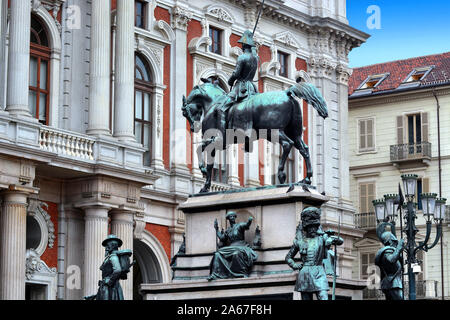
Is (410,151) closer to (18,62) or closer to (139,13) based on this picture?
(139,13)

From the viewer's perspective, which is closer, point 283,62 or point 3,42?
point 3,42

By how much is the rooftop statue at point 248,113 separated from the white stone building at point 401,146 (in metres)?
31.9

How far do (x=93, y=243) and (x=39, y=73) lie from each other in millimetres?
5459

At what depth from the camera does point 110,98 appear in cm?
3800

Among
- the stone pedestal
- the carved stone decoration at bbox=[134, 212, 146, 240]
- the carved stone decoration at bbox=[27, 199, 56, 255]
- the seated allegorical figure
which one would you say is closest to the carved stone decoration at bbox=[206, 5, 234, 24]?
the carved stone decoration at bbox=[134, 212, 146, 240]

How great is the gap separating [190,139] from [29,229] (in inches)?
315

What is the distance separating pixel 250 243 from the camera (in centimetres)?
2127

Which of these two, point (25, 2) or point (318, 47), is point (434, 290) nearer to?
point (318, 47)

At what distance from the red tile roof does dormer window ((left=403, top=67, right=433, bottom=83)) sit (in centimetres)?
30

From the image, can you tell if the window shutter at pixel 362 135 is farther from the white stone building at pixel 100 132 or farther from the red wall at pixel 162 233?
the red wall at pixel 162 233

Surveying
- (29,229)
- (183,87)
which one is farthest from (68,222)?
(183,87)

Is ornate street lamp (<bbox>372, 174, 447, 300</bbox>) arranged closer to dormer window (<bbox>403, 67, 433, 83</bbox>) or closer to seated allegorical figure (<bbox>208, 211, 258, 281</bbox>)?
seated allegorical figure (<bbox>208, 211, 258, 281</bbox>)

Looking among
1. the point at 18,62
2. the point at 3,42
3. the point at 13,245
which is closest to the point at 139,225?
the point at 13,245

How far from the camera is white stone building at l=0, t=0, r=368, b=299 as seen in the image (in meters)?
33.3
